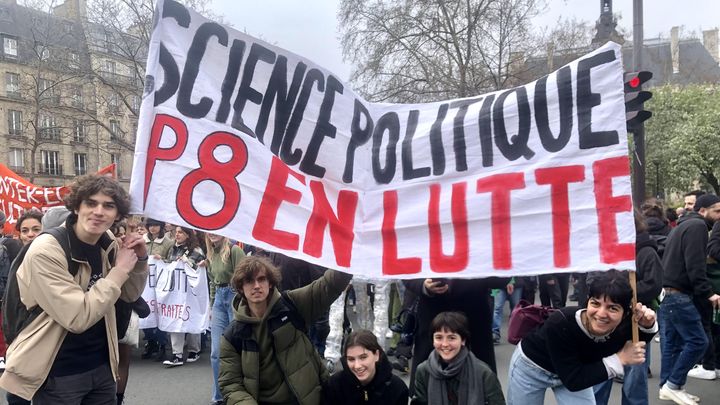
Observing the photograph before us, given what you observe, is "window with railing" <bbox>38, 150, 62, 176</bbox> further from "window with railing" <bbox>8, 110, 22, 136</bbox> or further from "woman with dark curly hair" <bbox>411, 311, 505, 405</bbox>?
"woman with dark curly hair" <bbox>411, 311, 505, 405</bbox>

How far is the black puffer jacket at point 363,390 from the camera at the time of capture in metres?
3.12

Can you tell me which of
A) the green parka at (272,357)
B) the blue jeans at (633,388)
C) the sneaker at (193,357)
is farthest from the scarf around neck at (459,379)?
the sneaker at (193,357)

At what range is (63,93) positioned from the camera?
99.6 ft

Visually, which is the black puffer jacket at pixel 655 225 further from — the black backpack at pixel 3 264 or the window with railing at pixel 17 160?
the window with railing at pixel 17 160

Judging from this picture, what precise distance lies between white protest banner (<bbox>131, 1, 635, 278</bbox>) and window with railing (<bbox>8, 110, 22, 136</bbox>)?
4333 cm

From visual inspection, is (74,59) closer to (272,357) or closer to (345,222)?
(272,357)

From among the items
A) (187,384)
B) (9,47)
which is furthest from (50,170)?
(187,384)

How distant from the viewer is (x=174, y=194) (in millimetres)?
2623

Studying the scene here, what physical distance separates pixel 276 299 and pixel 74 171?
4703 centimetres

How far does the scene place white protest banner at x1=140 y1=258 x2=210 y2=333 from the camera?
6.41 m

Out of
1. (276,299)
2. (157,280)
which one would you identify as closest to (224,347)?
(276,299)

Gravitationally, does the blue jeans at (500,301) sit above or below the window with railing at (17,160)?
below

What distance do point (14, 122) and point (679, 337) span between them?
4521cm

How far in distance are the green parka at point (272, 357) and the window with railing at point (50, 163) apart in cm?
4561
